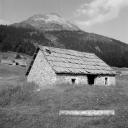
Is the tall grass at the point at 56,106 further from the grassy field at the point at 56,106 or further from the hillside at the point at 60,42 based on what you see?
the hillside at the point at 60,42

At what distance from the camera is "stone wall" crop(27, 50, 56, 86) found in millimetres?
25172

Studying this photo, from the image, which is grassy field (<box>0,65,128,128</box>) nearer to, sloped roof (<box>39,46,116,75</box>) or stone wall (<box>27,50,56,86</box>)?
stone wall (<box>27,50,56,86</box>)

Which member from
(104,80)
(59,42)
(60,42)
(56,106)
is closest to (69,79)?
(104,80)

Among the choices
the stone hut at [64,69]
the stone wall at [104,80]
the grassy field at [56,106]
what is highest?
the stone hut at [64,69]

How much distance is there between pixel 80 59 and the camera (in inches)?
1210

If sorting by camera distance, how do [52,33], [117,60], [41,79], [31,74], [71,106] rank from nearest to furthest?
[71,106] < [41,79] < [31,74] < [117,60] < [52,33]

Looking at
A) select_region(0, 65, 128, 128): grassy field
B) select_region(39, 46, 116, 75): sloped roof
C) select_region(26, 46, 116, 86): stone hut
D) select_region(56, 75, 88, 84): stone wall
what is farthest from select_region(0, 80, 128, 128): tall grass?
select_region(39, 46, 116, 75): sloped roof

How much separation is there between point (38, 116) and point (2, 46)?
3372 inches

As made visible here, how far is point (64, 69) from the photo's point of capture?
2533 centimetres

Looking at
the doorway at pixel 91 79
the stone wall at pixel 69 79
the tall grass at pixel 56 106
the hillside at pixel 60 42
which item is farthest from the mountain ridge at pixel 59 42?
the tall grass at pixel 56 106

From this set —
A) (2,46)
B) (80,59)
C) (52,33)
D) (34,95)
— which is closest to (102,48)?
(52,33)

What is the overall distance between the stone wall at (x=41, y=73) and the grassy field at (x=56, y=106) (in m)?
4.63

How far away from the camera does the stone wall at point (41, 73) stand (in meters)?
25.2

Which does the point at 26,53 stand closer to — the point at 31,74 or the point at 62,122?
the point at 31,74
